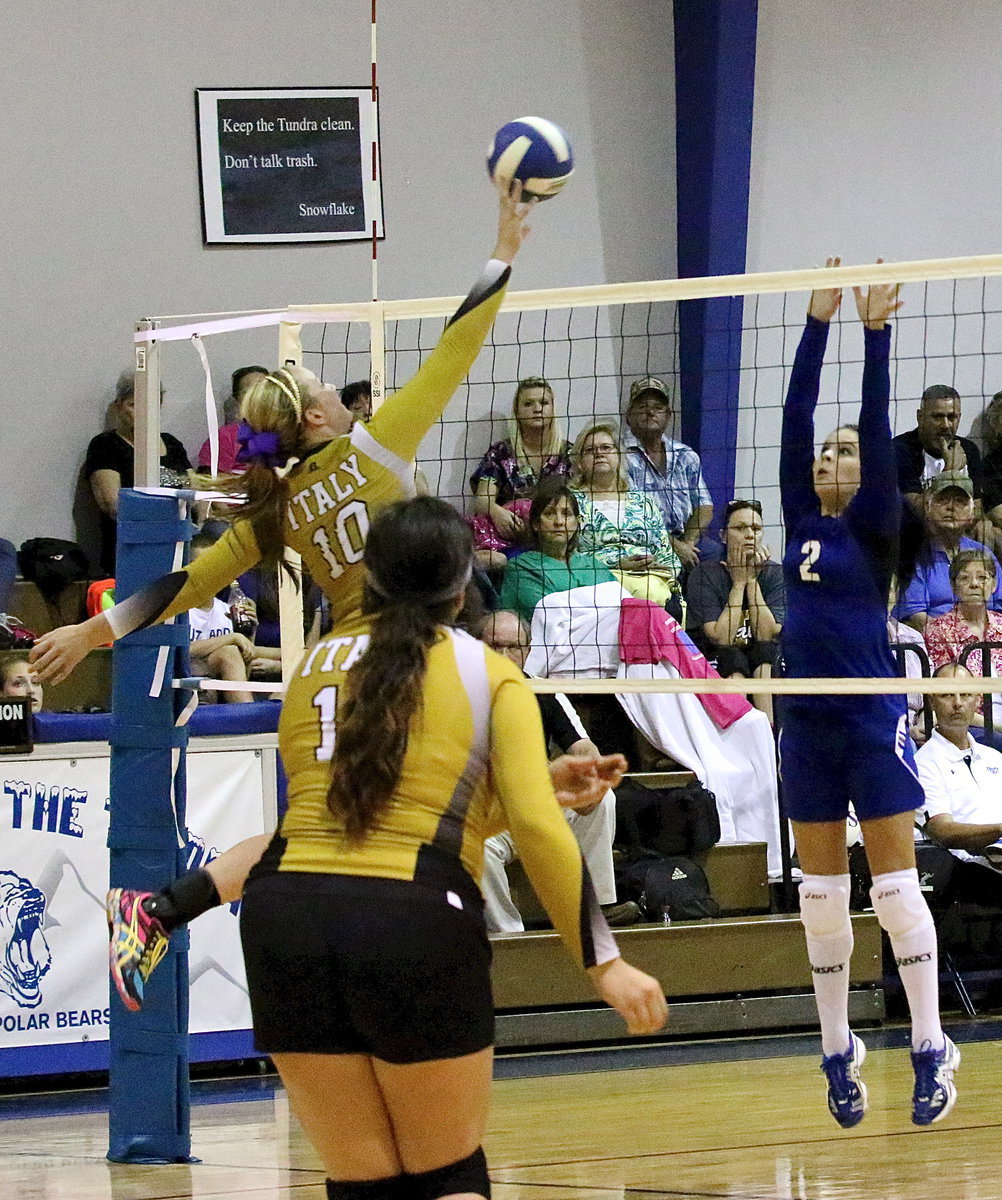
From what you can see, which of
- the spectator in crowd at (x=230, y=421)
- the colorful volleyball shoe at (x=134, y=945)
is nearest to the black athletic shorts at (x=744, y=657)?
the spectator in crowd at (x=230, y=421)

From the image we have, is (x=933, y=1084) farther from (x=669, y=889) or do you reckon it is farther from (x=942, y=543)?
(x=942, y=543)

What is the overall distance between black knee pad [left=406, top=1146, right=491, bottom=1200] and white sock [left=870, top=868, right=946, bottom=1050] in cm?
212

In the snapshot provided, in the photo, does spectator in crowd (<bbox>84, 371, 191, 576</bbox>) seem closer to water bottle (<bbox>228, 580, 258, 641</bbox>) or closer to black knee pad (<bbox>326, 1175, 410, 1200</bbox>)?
water bottle (<bbox>228, 580, 258, 641</bbox>)

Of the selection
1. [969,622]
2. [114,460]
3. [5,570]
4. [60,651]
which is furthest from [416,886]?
[114,460]

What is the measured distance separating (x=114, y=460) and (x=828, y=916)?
5.35 metres

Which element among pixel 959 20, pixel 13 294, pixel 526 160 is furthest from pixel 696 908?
pixel 959 20

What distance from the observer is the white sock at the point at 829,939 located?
4.50 m

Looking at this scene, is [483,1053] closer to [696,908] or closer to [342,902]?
[342,902]

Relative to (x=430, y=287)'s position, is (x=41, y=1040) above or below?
below

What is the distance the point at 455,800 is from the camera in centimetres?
264

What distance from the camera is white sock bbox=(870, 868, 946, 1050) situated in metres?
4.40

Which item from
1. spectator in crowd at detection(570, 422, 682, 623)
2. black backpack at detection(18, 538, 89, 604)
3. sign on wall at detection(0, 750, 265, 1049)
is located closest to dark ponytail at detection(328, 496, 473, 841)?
sign on wall at detection(0, 750, 265, 1049)

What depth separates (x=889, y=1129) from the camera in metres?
5.00

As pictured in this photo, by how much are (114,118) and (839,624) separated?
20.6 feet
